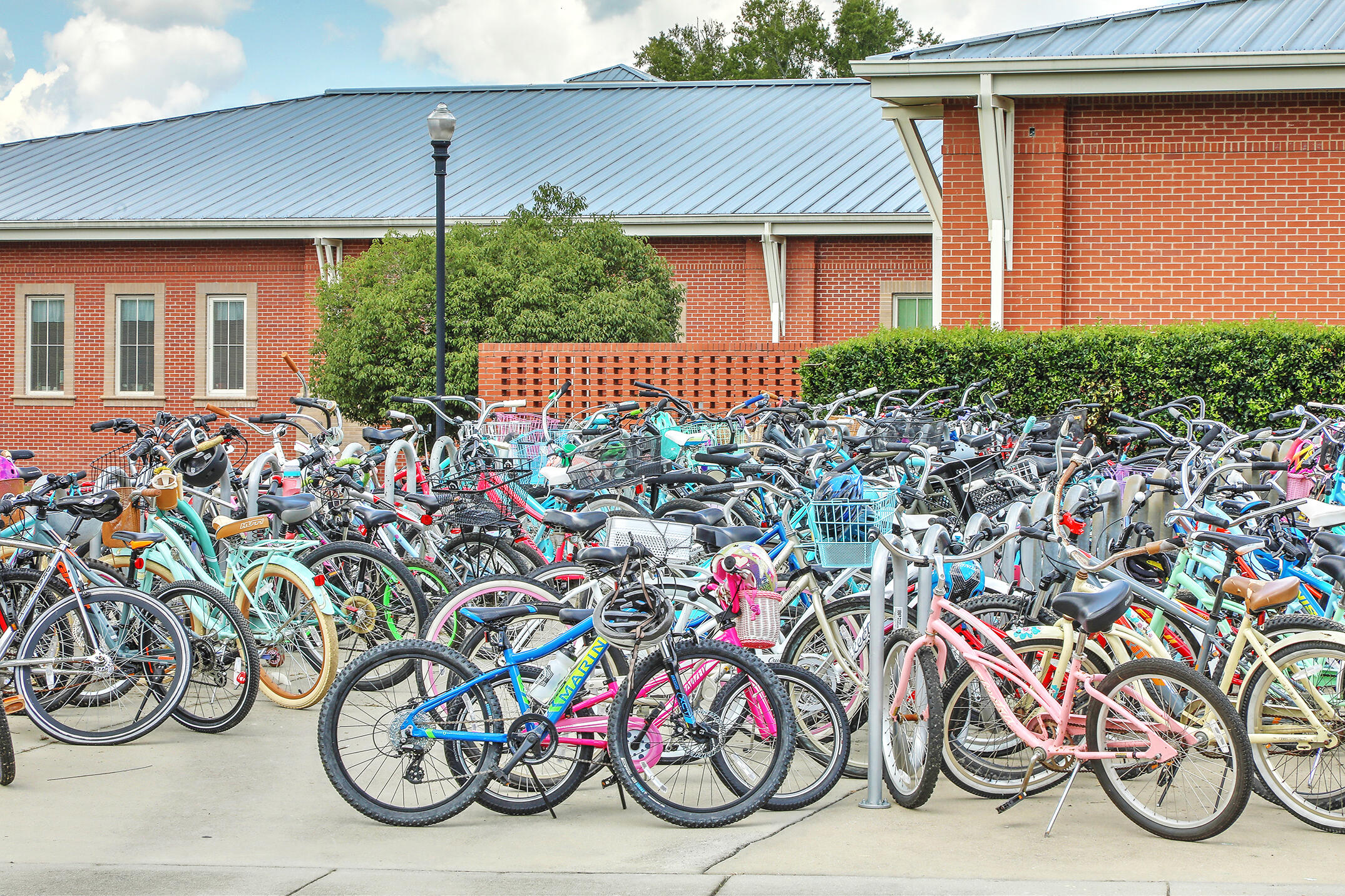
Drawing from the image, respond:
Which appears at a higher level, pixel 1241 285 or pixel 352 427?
pixel 1241 285

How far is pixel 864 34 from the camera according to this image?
4231 centimetres

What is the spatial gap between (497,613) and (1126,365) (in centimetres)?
845

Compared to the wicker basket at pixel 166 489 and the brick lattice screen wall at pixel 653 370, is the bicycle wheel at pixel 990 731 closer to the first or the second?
the wicker basket at pixel 166 489

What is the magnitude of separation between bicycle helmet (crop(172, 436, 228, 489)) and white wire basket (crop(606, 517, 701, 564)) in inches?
98.1

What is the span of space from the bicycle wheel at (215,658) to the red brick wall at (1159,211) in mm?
9941

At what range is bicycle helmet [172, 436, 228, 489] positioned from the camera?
717 cm

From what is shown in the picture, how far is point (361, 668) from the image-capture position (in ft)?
15.7

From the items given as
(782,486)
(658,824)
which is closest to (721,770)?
(658,824)

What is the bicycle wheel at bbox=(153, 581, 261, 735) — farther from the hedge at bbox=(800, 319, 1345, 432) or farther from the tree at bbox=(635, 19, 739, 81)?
the tree at bbox=(635, 19, 739, 81)

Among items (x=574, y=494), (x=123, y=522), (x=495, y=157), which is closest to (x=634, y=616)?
(x=574, y=494)

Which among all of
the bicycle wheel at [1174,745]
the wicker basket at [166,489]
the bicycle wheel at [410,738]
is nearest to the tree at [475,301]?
the wicker basket at [166,489]

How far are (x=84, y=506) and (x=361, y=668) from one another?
87.9 inches

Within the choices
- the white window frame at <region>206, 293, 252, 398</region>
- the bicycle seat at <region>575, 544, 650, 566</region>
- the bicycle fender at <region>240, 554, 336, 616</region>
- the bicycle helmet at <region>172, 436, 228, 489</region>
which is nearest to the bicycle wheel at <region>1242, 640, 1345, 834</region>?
the bicycle seat at <region>575, 544, 650, 566</region>

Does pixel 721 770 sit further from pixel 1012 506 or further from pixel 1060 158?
pixel 1060 158
